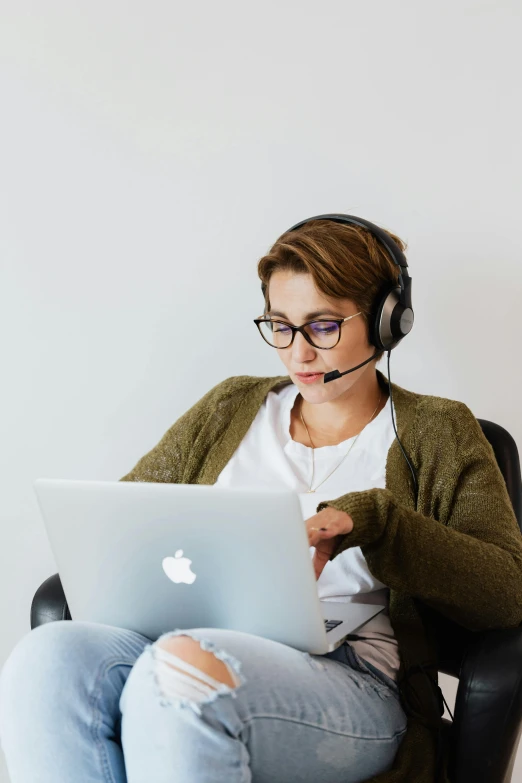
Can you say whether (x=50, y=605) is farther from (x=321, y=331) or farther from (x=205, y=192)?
(x=205, y=192)

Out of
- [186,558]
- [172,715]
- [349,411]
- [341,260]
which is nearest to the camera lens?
[172,715]

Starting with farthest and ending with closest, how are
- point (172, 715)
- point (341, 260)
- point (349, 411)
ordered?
point (349, 411), point (341, 260), point (172, 715)

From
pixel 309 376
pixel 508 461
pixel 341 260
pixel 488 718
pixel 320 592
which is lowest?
pixel 488 718

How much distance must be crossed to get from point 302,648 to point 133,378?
1.00 metres

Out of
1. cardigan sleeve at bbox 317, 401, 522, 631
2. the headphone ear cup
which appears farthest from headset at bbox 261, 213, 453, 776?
cardigan sleeve at bbox 317, 401, 522, 631

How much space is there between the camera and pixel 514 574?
1375 mm

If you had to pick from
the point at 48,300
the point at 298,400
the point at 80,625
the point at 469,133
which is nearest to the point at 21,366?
the point at 48,300

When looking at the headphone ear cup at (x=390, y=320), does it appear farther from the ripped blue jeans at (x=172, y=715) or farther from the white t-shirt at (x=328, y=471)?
the ripped blue jeans at (x=172, y=715)

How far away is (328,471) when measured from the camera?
5.28ft

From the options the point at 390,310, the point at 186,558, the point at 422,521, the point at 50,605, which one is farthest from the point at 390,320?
the point at 50,605

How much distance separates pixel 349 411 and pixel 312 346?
0.18 m

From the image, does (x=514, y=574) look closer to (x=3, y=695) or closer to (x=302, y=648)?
(x=302, y=648)

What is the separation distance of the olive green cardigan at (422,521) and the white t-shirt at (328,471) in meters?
0.03

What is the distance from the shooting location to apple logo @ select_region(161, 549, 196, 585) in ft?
3.84
